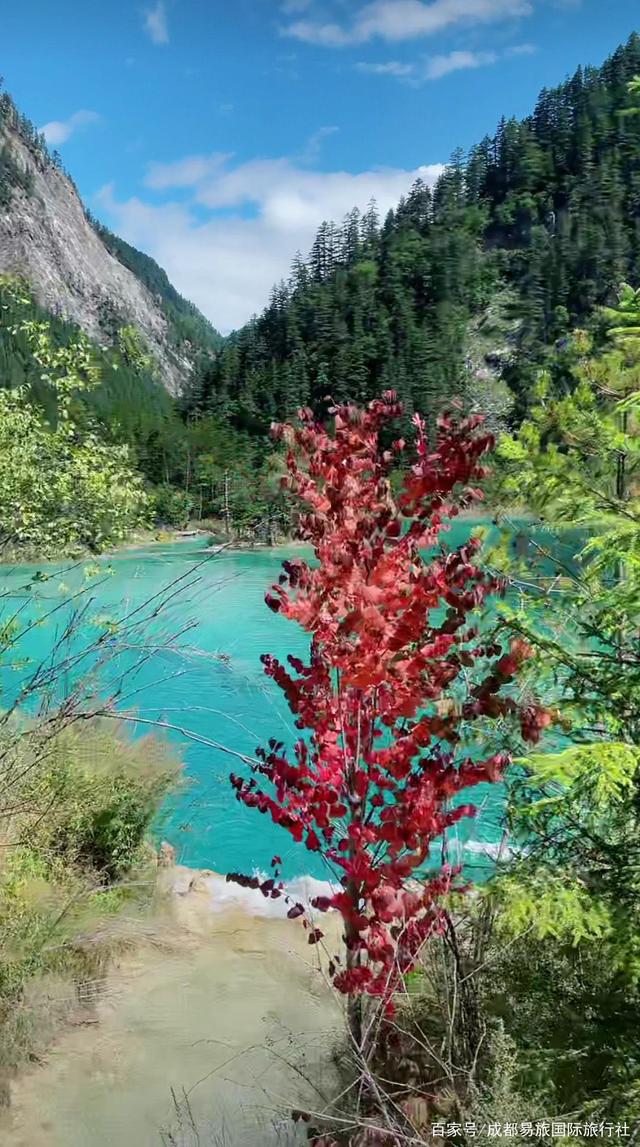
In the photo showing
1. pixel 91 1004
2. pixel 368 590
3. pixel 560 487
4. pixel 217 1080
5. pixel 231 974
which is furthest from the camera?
pixel 231 974

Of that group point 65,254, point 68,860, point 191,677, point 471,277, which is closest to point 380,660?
point 68,860

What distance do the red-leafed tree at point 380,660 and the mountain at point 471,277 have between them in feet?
245

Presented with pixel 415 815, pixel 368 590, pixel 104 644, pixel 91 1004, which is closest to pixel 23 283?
pixel 104 644

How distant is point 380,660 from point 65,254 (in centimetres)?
16014

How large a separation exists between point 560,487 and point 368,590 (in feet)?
5.69

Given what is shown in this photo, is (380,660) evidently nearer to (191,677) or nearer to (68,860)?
(68,860)

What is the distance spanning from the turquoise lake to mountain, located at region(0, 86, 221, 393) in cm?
11479

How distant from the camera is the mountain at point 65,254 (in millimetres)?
133000

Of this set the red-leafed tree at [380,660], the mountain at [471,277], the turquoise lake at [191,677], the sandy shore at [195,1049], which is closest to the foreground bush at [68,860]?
the sandy shore at [195,1049]


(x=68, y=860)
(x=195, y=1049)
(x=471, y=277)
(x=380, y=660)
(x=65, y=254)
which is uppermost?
(x=65, y=254)

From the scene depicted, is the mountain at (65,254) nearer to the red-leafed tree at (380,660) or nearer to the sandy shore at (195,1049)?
the sandy shore at (195,1049)

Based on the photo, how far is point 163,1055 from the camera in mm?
4934

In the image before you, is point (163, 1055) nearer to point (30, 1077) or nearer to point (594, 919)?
point (30, 1077)

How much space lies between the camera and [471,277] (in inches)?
4205
